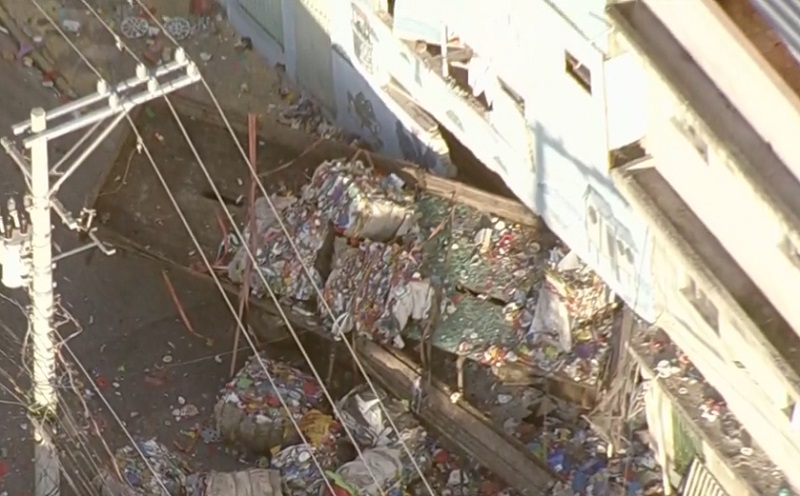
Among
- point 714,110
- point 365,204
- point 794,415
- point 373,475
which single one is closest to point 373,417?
point 373,475

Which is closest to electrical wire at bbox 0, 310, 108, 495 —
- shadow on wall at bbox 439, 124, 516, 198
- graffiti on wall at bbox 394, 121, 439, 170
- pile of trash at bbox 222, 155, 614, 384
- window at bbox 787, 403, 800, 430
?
pile of trash at bbox 222, 155, 614, 384

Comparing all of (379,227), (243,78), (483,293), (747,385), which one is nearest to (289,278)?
(379,227)

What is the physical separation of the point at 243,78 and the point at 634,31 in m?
7.11

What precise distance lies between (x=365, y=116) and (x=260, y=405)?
317 centimetres

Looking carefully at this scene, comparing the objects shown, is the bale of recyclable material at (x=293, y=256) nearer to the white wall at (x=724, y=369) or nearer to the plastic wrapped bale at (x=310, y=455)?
the plastic wrapped bale at (x=310, y=455)

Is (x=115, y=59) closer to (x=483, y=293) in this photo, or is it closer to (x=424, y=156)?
(x=424, y=156)

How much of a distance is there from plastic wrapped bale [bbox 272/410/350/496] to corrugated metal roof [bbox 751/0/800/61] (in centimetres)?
540

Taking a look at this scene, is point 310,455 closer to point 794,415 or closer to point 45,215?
point 45,215

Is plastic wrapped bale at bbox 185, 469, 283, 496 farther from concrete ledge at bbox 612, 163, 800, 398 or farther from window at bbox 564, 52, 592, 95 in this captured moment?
window at bbox 564, 52, 592, 95

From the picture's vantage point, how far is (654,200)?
8.65m

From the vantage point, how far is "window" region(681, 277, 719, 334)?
8.76 meters

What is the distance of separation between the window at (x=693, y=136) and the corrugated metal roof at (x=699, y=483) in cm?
299

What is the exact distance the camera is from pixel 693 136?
7863 millimetres

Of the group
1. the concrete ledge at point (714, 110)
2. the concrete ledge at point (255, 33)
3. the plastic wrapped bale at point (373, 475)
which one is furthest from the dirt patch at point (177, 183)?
the concrete ledge at point (714, 110)
